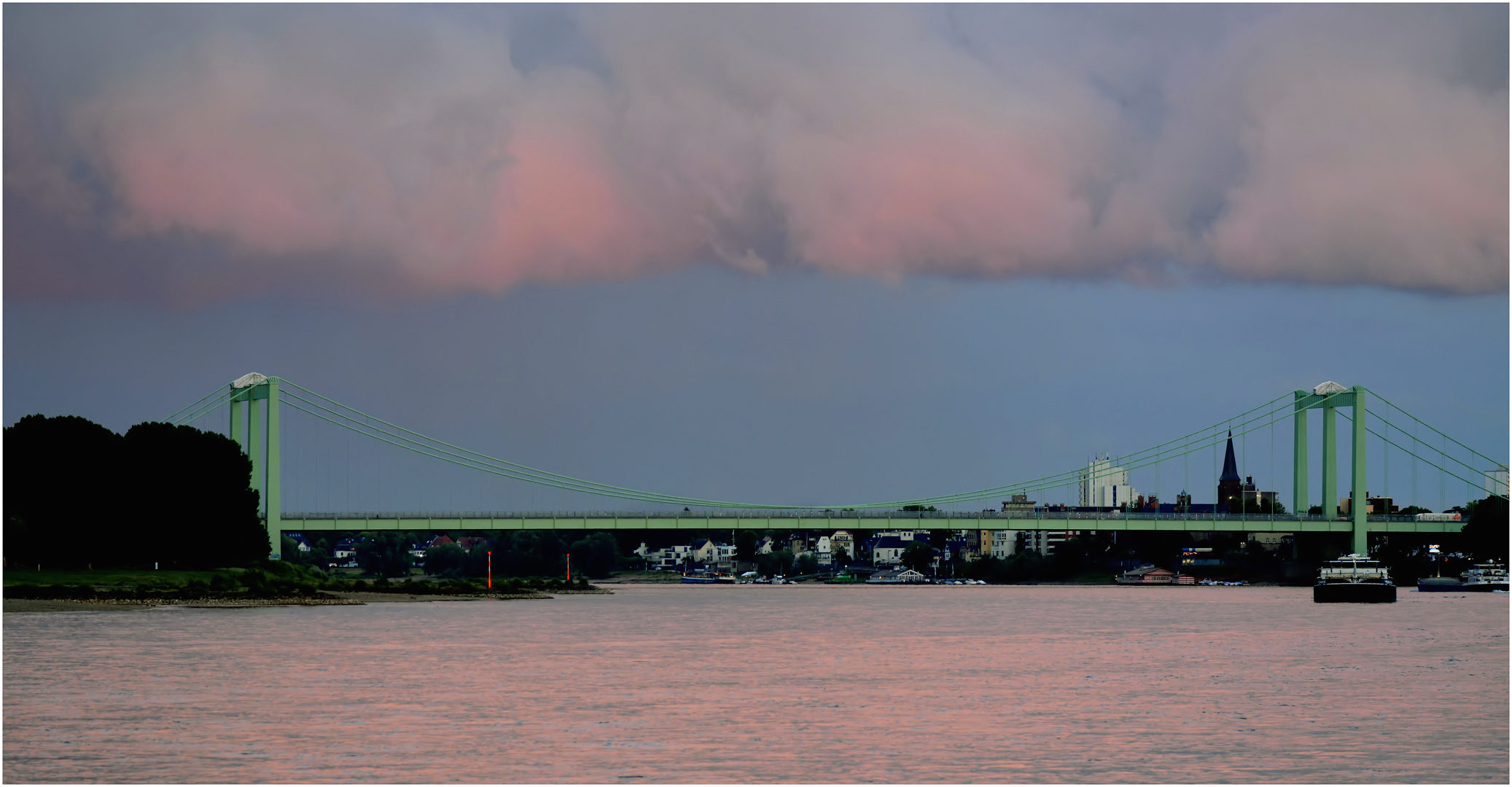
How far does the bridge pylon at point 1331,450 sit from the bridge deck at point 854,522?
1977 millimetres

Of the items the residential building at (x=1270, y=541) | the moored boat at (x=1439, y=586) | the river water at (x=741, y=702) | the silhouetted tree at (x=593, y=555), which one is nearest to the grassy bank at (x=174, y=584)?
the river water at (x=741, y=702)

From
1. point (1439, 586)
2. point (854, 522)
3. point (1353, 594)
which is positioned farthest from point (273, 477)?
point (1439, 586)

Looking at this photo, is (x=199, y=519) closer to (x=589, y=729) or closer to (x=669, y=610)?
(x=669, y=610)

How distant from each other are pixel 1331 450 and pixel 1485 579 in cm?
1387

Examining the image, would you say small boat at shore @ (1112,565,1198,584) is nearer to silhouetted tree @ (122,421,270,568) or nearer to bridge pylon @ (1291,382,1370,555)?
bridge pylon @ (1291,382,1370,555)

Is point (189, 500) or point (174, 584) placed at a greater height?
point (189, 500)

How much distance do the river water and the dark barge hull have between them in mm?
29355

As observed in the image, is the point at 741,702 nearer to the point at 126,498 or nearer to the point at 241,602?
the point at 241,602

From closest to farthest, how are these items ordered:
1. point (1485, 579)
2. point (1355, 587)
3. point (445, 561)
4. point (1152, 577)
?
point (1355, 587) < point (1485, 579) < point (1152, 577) < point (445, 561)

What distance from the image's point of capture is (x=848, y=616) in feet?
230

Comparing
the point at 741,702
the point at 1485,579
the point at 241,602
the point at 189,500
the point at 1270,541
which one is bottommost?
the point at 1485,579

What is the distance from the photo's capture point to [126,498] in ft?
250

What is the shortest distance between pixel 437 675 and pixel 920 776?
16.7 m

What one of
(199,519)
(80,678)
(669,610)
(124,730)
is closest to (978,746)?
(124,730)
